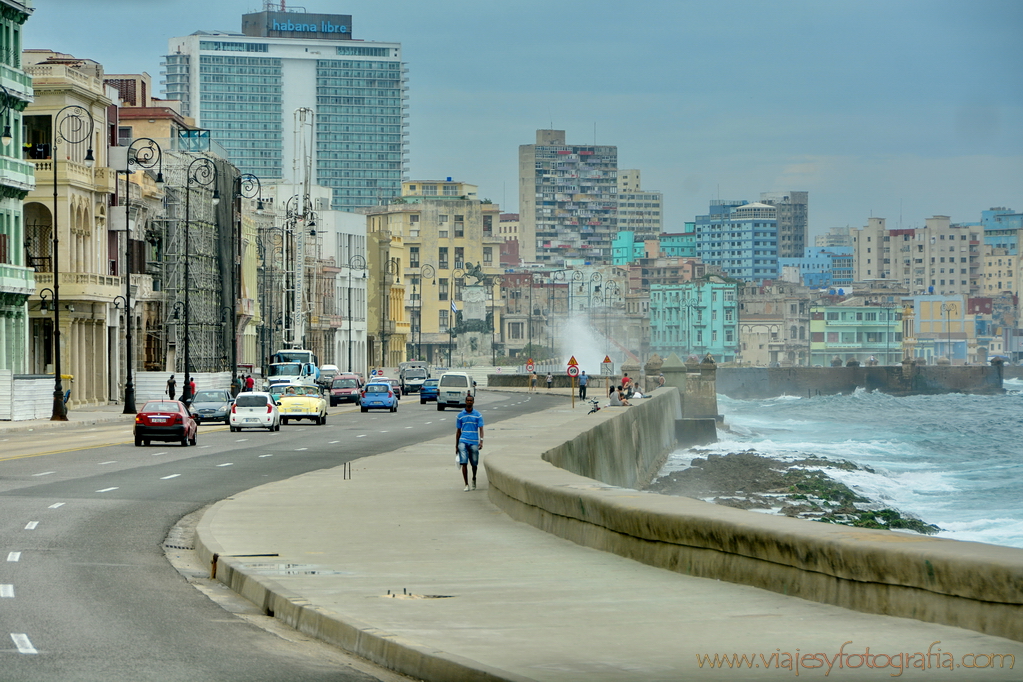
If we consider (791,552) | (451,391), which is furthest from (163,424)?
(451,391)

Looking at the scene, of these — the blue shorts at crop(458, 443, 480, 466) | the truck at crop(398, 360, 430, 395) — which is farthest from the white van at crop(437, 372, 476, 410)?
the blue shorts at crop(458, 443, 480, 466)

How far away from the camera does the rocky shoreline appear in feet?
151

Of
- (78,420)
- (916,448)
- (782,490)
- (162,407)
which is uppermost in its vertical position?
(162,407)

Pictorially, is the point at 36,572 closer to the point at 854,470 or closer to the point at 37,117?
the point at 854,470

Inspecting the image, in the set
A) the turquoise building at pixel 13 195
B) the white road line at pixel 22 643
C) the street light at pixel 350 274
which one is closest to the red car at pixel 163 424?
the turquoise building at pixel 13 195

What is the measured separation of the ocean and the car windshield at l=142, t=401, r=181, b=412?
2307cm

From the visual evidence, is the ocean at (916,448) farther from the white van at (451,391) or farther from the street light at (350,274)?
the street light at (350,274)

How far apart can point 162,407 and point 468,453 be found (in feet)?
63.8

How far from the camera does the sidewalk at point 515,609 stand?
9969mm

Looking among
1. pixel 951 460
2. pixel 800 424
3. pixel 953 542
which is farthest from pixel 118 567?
pixel 800 424

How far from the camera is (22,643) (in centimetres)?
1175

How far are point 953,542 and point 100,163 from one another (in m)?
74.7

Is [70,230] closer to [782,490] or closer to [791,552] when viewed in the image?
[782,490]

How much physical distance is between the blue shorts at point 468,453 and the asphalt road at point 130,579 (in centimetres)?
168
